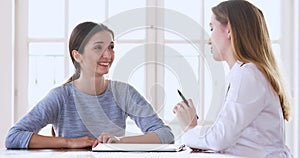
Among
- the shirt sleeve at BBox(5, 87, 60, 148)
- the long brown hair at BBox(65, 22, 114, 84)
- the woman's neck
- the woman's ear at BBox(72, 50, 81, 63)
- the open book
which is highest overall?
the long brown hair at BBox(65, 22, 114, 84)

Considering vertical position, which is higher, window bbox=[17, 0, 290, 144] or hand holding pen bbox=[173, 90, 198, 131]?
window bbox=[17, 0, 290, 144]

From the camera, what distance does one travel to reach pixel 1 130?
10.0ft

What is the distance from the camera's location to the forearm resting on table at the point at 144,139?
188 cm

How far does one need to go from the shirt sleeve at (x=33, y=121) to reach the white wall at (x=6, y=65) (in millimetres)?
1110

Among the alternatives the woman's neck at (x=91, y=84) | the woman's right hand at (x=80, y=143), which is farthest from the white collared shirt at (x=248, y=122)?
the woman's neck at (x=91, y=84)

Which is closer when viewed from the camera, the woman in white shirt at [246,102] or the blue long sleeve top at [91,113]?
the woman in white shirt at [246,102]

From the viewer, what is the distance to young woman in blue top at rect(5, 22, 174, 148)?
200 cm

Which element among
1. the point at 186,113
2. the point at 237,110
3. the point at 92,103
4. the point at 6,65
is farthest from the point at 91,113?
the point at 6,65

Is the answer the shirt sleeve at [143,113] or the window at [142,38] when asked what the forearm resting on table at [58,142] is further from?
the window at [142,38]

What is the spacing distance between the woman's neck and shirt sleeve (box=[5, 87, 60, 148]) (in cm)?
11

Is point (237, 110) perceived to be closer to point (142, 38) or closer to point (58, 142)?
point (58, 142)

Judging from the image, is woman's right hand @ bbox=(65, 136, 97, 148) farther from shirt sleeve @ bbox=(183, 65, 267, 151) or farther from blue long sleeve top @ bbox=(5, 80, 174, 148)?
shirt sleeve @ bbox=(183, 65, 267, 151)

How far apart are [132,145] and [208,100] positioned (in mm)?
1511

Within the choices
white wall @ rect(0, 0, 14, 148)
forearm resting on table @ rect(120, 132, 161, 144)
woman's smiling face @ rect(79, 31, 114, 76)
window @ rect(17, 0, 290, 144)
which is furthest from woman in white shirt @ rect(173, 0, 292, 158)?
white wall @ rect(0, 0, 14, 148)
